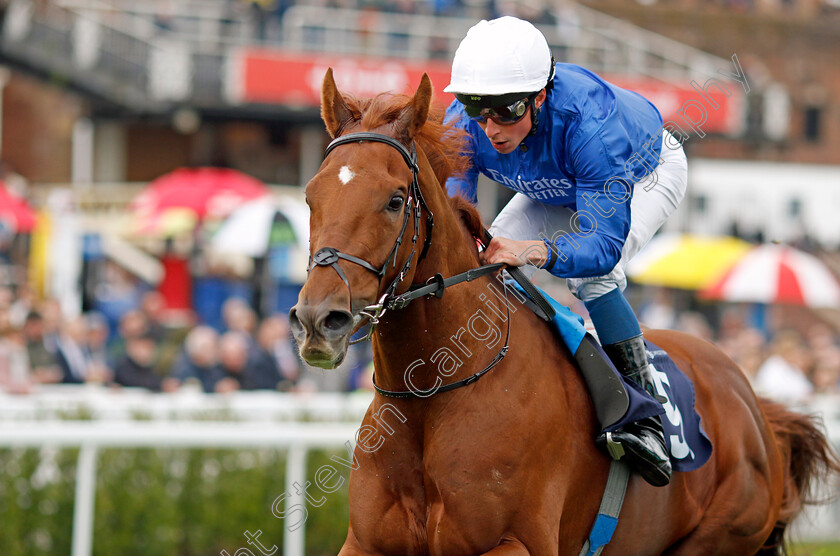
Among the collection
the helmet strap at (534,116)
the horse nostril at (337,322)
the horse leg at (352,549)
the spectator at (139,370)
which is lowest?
the spectator at (139,370)

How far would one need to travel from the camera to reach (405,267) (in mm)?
2791

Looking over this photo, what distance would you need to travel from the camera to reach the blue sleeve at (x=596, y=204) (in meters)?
3.08

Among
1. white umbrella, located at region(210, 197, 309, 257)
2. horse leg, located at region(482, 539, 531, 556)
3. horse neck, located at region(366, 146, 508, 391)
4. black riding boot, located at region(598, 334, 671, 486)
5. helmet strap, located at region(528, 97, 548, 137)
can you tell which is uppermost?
helmet strap, located at region(528, 97, 548, 137)

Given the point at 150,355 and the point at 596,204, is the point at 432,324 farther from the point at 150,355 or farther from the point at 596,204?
the point at 150,355

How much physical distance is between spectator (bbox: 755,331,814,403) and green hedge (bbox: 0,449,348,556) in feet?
13.5

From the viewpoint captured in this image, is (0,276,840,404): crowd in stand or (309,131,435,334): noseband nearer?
(309,131,435,334): noseband

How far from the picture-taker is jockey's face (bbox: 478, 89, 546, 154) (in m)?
3.24

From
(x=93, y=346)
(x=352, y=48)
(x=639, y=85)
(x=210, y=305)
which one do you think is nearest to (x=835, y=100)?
(x=639, y=85)

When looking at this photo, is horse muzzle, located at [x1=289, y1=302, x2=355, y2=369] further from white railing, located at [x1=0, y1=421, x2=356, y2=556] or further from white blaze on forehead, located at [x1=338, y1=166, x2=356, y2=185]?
white railing, located at [x1=0, y1=421, x2=356, y2=556]

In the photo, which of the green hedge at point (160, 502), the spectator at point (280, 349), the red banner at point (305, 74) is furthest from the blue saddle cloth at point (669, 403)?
the red banner at point (305, 74)

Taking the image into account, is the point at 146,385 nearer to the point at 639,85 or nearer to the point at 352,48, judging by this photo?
the point at 352,48

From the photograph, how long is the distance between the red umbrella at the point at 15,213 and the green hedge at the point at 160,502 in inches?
232

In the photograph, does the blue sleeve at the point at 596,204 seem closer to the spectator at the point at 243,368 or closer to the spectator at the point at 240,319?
the spectator at the point at 243,368

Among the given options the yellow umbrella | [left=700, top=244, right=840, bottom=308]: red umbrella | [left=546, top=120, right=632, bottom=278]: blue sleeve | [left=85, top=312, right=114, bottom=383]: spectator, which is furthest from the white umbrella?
[left=546, top=120, right=632, bottom=278]: blue sleeve
